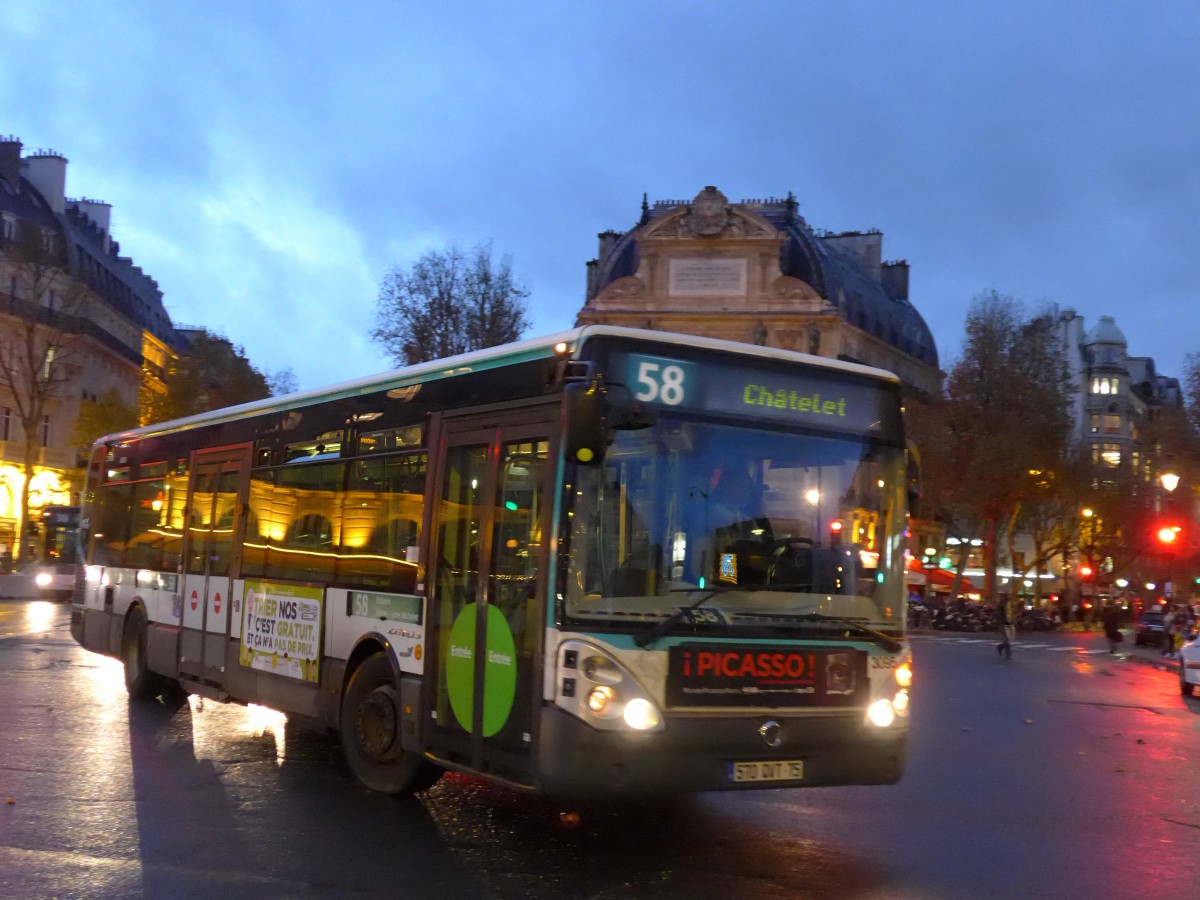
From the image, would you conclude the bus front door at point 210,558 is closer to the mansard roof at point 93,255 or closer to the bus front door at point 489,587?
the bus front door at point 489,587

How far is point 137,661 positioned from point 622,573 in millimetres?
8376

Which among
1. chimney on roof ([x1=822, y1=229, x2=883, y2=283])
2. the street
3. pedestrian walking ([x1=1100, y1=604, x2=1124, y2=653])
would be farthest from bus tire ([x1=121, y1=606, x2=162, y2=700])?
chimney on roof ([x1=822, y1=229, x2=883, y2=283])

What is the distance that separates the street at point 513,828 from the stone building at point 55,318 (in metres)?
44.4

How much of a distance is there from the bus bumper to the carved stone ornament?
65.9m

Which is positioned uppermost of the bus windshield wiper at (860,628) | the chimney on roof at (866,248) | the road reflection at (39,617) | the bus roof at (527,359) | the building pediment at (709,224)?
the chimney on roof at (866,248)

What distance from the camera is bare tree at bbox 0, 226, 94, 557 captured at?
52062mm

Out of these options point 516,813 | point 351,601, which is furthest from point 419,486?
point 516,813

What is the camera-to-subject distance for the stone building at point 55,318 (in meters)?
56.7

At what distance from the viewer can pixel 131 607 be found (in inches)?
574

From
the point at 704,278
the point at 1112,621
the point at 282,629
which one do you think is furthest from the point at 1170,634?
the point at 282,629

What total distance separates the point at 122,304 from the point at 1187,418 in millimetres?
55250

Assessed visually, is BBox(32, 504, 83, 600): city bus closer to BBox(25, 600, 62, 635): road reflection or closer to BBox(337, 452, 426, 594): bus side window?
BBox(25, 600, 62, 635): road reflection

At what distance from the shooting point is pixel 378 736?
30.3ft

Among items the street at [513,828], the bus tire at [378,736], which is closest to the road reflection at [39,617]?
the street at [513,828]
